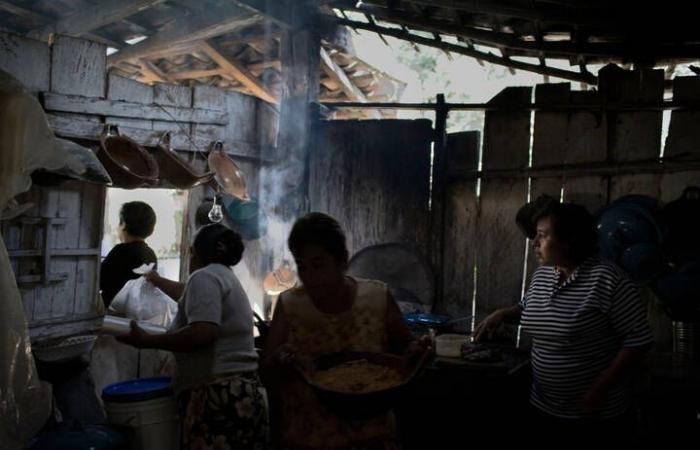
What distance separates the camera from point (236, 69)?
7.04 meters

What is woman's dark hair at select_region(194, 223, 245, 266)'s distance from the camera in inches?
125

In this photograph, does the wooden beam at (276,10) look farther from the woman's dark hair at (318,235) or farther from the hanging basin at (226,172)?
the woman's dark hair at (318,235)

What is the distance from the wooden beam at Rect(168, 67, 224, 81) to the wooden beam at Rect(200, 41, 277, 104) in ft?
0.78

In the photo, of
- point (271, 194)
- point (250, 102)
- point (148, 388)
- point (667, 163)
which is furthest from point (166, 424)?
point (667, 163)

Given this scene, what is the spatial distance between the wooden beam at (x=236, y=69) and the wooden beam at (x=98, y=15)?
3.59 ft

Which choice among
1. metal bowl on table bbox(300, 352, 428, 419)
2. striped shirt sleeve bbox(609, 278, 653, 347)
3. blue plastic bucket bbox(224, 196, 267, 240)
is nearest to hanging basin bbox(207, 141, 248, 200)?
blue plastic bucket bbox(224, 196, 267, 240)

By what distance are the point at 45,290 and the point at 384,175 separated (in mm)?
2931

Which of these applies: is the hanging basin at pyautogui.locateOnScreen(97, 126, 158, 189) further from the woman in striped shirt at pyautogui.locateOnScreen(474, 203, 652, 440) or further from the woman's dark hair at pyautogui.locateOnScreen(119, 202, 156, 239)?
the woman in striped shirt at pyautogui.locateOnScreen(474, 203, 652, 440)

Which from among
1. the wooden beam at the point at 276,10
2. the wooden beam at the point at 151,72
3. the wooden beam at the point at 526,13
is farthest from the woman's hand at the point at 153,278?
the wooden beam at the point at 151,72

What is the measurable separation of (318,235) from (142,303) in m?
2.49

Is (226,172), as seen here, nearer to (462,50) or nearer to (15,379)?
(462,50)

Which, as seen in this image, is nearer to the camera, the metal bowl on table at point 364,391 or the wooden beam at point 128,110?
the metal bowl on table at point 364,391

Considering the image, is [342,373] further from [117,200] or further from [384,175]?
[117,200]

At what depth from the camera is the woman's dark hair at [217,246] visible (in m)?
3.18
